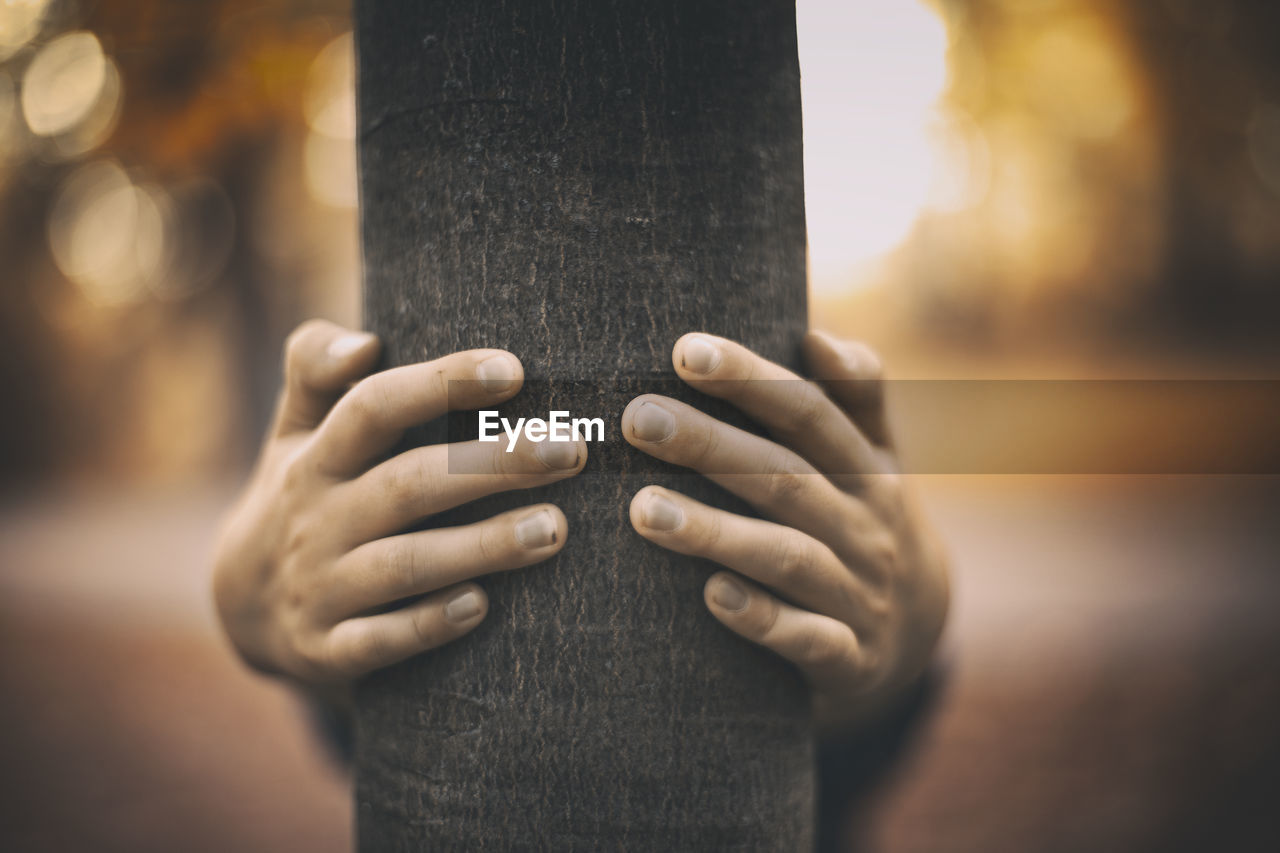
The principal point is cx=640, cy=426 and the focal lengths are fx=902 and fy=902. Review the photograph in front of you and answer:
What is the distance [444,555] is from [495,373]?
0.79 ft

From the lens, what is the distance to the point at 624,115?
1161 millimetres

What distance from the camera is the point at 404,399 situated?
114 centimetres

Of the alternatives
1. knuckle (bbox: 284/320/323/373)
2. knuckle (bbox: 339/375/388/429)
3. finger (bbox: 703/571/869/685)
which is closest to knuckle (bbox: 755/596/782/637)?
finger (bbox: 703/571/869/685)

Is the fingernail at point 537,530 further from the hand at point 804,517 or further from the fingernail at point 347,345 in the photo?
the fingernail at point 347,345

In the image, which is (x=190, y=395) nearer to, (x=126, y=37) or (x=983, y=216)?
(x=126, y=37)

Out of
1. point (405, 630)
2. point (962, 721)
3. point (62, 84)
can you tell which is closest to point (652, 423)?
point (405, 630)

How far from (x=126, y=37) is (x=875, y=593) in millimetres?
8908

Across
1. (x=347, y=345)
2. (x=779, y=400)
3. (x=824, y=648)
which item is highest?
(x=347, y=345)

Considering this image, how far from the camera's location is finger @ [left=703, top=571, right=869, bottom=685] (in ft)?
3.83

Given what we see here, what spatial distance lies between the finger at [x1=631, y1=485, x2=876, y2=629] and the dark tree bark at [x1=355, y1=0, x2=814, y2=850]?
5 centimetres

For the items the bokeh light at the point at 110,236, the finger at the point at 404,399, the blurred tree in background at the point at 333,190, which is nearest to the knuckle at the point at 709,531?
the finger at the point at 404,399

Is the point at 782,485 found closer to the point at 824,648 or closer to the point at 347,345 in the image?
the point at 824,648

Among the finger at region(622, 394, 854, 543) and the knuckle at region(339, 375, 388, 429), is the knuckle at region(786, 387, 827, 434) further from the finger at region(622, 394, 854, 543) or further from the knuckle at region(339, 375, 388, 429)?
the knuckle at region(339, 375, 388, 429)

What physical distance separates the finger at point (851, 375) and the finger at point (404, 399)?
0.47 m
